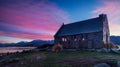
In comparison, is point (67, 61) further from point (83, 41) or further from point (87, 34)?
point (83, 41)

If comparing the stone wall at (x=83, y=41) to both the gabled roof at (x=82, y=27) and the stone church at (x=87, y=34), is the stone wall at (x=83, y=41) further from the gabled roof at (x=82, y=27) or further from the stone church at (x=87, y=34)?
the gabled roof at (x=82, y=27)

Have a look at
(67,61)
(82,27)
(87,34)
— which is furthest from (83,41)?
(67,61)


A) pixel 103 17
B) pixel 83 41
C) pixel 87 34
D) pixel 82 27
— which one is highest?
pixel 103 17

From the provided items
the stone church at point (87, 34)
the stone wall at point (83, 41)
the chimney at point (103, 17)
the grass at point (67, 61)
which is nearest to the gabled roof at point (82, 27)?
the stone church at point (87, 34)

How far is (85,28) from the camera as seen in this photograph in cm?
4712

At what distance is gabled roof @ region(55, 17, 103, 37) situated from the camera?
1715 inches

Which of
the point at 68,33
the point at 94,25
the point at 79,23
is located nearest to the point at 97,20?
the point at 94,25

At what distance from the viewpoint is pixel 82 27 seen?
160 feet

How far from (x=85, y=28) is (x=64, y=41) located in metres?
10.4

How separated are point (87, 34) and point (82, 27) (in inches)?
180

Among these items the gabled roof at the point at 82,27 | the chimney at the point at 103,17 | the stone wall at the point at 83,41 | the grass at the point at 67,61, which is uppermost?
the chimney at the point at 103,17

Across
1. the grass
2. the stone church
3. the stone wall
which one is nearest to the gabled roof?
the stone church

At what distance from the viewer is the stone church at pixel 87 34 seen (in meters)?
41.9

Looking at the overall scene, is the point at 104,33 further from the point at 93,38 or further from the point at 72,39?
the point at 72,39
